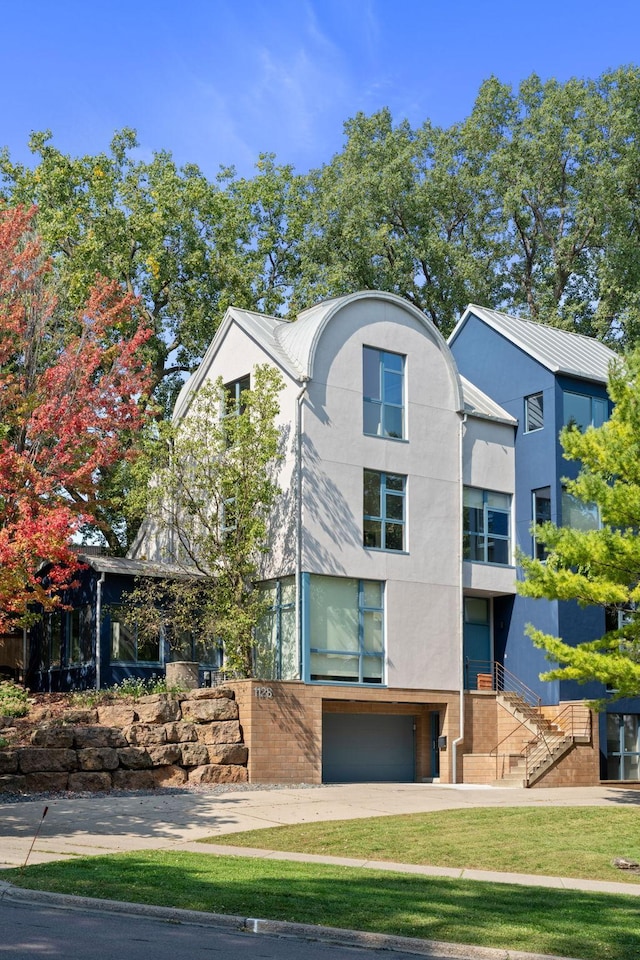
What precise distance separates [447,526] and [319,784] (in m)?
7.88

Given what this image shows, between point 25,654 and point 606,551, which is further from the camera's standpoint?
point 25,654

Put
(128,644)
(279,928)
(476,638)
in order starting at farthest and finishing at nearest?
(476,638) < (128,644) < (279,928)

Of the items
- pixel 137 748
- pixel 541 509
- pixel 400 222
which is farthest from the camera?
pixel 400 222

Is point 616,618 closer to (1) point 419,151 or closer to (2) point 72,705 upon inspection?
(2) point 72,705

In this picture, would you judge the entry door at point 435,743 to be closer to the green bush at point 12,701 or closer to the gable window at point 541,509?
the gable window at point 541,509

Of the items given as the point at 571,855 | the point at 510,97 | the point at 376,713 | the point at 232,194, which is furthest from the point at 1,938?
the point at 510,97

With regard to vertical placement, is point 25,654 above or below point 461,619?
below

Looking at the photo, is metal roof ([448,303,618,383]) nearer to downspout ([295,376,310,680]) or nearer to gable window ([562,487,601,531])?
gable window ([562,487,601,531])

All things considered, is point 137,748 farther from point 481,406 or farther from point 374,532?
point 481,406

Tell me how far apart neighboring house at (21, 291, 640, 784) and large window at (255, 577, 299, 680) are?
0.05m

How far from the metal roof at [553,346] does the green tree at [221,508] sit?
8339 mm

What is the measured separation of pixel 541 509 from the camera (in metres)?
31.1

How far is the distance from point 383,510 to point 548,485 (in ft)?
17.4

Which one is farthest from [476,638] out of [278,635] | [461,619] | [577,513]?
[278,635]
